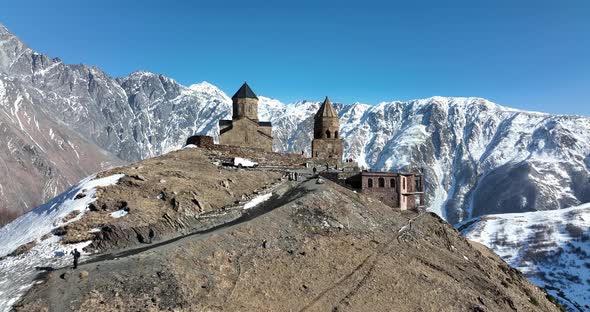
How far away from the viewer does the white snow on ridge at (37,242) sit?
22.9 meters

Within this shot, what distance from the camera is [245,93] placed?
74938 millimetres

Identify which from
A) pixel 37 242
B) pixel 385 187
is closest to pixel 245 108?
pixel 385 187

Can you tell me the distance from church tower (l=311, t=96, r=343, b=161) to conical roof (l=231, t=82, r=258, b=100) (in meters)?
12.8

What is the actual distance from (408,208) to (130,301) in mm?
31794

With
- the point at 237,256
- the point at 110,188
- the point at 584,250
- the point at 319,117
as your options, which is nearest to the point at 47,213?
the point at 110,188

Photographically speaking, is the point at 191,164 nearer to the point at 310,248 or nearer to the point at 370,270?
the point at 310,248

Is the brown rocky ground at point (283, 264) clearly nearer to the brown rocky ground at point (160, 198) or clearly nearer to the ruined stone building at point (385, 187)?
the brown rocky ground at point (160, 198)

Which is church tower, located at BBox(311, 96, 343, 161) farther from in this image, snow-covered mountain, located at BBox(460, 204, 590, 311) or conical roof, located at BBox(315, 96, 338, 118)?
snow-covered mountain, located at BBox(460, 204, 590, 311)

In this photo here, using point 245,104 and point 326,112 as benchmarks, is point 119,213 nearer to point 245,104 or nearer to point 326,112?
point 326,112

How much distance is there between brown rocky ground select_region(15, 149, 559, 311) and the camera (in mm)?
22828

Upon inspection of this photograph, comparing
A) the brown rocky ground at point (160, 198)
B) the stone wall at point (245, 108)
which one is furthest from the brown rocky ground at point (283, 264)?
the stone wall at point (245, 108)

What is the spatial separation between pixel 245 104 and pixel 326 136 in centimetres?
1486

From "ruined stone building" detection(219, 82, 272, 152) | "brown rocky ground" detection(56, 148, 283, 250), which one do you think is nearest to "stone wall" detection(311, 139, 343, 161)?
"ruined stone building" detection(219, 82, 272, 152)

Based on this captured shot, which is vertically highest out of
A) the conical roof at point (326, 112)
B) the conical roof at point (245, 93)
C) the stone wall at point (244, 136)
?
the conical roof at point (245, 93)
